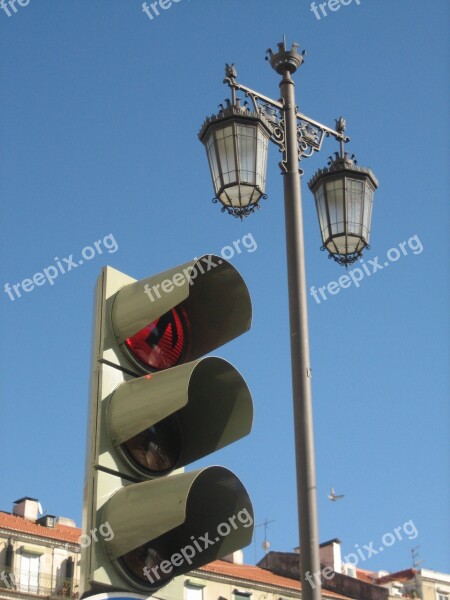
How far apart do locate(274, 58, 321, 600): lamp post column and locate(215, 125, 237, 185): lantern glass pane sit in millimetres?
327

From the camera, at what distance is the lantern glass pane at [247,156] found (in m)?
7.42

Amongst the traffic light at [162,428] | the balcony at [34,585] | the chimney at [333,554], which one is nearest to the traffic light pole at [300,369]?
the traffic light at [162,428]

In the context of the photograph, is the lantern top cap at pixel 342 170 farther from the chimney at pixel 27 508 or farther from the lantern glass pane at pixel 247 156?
the chimney at pixel 27 508

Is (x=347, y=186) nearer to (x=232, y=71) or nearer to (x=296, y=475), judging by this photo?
(x=232, y=71)

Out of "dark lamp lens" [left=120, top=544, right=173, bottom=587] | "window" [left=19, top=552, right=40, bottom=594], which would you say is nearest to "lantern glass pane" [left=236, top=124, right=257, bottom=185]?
"dark lamp lens" [left=120, top=544, right=173, bottom=587]

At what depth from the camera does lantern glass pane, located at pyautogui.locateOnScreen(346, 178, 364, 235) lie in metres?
7.98

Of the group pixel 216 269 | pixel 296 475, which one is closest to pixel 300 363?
pixel 296 475

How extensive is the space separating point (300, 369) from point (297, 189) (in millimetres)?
1330

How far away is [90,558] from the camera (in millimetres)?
4621

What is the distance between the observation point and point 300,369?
21.4 feet

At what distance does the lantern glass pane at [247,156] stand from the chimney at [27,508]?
3997 centimetres

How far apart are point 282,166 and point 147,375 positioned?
2805mm

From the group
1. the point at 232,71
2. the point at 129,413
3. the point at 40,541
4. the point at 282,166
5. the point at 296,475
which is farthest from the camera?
the point at 40,541

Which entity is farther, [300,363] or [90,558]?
[300,363]
